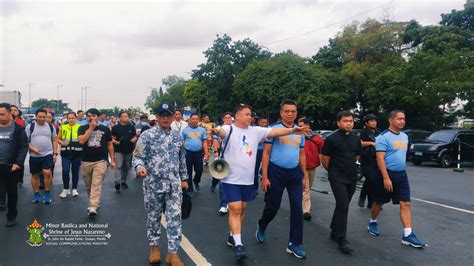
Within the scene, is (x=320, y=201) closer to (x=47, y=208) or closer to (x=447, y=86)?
(x=47, y=208)

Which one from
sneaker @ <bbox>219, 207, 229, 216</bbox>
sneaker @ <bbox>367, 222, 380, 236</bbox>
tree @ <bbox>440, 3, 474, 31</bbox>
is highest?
tree @ <bbox>440, 3, 474, 31</bbox>

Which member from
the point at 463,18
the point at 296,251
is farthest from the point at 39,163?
the point at 463,18

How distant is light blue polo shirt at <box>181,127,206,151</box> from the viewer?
316 inches

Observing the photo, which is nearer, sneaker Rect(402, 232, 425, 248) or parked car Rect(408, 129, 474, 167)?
→ sneaker Rect(402, 232, 425, 248)

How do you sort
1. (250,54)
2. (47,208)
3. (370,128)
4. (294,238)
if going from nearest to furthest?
(294,238)
(47,208)
(370,128)
(250,54)

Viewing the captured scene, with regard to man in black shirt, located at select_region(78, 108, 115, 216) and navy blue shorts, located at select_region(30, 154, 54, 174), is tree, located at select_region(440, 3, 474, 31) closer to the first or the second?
man in black shirt, located at select_region(78, 108, 115, 216)

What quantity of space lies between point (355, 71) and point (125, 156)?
23089mm

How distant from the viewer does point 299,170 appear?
482 cm

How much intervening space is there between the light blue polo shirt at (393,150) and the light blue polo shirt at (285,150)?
1388 millimetres

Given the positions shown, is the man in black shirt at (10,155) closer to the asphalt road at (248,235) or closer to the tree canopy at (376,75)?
the asphalt road at (248,235)

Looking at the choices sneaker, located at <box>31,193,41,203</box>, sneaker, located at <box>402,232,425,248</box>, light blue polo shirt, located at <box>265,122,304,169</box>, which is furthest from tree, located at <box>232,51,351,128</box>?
light blue polo shirt, located at <box>265,122,304,169</box>

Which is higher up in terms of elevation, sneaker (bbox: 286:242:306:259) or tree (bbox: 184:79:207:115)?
tree (bbox: 184:79:207:115)

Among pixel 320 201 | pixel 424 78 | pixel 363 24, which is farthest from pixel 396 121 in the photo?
pixel 363 24

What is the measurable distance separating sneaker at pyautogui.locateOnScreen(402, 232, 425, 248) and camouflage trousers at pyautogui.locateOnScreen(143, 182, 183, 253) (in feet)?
10.3
